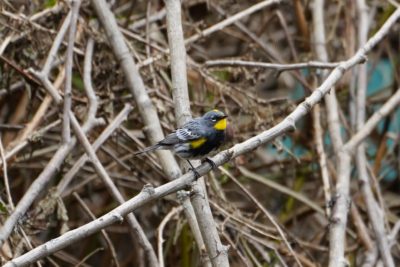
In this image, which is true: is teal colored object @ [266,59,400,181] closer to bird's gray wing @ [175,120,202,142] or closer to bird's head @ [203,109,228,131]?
bird's head @ [203,109,228,131]

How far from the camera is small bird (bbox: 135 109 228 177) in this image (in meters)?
3.44

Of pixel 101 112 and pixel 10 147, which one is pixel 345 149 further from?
pixel 10 147

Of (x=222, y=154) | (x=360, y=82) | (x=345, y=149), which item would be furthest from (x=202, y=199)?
(x=360, y=82)

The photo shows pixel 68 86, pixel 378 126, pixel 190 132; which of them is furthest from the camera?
pixel 378 126

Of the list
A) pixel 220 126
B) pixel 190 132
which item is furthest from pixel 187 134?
pixel 220 126

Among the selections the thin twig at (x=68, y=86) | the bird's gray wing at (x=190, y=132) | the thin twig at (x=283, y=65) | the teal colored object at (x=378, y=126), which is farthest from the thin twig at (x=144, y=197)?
the teal colored object at (x=378, y=126)

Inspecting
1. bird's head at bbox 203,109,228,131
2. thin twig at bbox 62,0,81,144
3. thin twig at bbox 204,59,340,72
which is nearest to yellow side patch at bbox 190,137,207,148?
bird's head at bbox 203,109,228,131

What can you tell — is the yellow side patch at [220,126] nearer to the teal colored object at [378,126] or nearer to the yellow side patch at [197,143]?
the yellow side patch at [197,143]

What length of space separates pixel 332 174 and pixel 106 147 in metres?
1.62

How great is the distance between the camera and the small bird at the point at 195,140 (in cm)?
344

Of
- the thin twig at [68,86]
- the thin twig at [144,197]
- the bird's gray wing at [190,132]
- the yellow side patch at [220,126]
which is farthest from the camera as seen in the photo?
the thin twig at [68,86]

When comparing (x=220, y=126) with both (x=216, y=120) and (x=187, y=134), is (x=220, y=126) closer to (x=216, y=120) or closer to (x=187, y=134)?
(x=216, y=120)

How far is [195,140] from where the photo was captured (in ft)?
11.4

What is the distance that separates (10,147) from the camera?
4.21 meters
